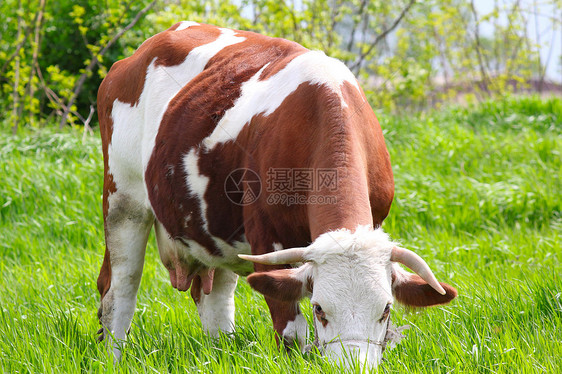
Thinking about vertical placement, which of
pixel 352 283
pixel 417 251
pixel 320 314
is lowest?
pixel 417 251

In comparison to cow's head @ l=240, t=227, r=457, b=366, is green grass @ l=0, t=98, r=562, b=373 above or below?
below

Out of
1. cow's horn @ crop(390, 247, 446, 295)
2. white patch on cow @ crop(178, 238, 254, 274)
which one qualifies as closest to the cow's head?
cow's horn @ crop(390, 247, 446, 295)

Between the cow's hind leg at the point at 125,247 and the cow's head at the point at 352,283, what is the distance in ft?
6.19

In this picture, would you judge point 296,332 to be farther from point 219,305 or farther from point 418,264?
point 219,305

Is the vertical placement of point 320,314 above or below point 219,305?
above

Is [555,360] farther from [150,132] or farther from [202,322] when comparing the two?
[150,132]

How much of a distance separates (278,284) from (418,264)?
62 cm

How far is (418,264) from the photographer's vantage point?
2785 mm

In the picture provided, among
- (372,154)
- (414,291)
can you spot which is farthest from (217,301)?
(414,291)

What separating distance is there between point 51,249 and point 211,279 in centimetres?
205

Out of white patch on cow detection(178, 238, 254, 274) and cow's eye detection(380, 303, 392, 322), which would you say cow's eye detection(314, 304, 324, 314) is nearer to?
cow's eye detection(380, 303, 392, 322)

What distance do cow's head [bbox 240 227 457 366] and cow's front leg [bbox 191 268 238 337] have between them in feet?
5.22

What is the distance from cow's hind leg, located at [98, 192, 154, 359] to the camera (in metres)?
4.53

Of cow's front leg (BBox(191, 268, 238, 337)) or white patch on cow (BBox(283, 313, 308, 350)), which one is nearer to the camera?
white patch on cow (BBox(283, 313, 308, 350))
